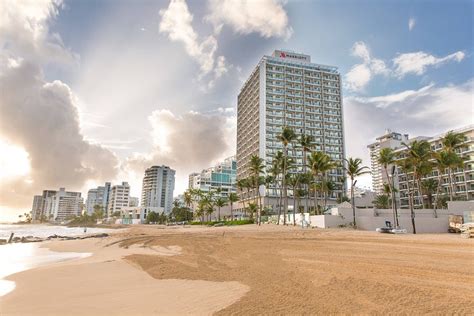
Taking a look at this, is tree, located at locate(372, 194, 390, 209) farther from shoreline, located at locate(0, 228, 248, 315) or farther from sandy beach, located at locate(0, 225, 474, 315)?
shoreline, located at locate(0, 228, 248, 315)

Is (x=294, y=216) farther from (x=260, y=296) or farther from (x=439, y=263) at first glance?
(x=260, y=296)

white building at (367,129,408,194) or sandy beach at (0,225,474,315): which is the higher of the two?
white building at (367,129,408,194)

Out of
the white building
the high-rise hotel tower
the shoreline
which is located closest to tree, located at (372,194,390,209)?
the high-rise hotel tower

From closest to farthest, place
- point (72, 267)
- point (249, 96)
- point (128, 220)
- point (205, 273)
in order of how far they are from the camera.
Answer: point (205, 273) < point (72, 267) < point (249, 96) < point (128, 220)

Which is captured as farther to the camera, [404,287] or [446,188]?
[446,188]

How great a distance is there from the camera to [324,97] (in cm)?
12062

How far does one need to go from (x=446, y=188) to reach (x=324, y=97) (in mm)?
54339

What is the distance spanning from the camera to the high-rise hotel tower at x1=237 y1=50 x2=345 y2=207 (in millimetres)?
111062

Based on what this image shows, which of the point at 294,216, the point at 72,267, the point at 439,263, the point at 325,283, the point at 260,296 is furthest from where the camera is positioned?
the point at 294,216

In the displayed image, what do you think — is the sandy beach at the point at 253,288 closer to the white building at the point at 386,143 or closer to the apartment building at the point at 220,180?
the white building at the point at 386,143

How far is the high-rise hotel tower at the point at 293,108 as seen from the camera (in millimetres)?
111062

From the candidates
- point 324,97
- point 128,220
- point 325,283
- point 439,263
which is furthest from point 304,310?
point 128,220

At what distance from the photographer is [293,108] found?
11638 cm

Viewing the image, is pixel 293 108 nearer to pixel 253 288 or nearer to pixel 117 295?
pixel 253 288
